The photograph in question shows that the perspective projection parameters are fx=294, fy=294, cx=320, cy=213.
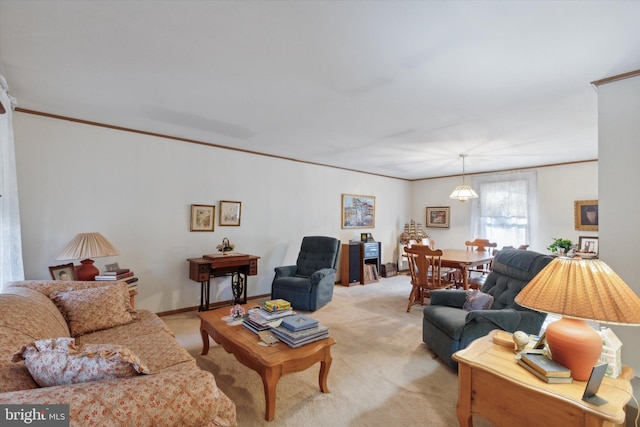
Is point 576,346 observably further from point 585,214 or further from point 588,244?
point 585,214

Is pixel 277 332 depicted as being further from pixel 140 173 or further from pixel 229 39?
pixel 140 173

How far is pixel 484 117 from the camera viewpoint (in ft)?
10.3

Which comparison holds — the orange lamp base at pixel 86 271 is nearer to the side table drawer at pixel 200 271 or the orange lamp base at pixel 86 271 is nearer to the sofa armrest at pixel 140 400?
the side table drawer at pixel 200 271

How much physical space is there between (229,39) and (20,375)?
1973 mm

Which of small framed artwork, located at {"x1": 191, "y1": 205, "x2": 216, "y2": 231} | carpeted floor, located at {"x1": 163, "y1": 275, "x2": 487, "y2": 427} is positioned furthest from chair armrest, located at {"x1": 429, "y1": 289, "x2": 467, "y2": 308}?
small framed artwork, located at {"x1": 191, "y1": 205, "x2": 216, "y2": 231}

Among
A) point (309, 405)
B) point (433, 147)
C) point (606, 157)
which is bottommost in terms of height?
point (309, 405)

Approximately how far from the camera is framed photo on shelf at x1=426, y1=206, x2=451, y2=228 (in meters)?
7.12

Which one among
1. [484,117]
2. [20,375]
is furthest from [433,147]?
[20,375]

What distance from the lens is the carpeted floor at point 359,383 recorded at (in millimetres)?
2023

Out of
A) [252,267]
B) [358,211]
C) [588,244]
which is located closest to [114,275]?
[252,267]

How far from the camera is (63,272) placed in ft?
9.88

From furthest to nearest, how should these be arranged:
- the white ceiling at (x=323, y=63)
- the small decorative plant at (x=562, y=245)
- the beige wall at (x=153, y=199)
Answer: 1. the small decorative plant at (x=562, y=245)
2. the beige wall at (x=153, y=199)
3. the white ceiling at (x=323, y=63)

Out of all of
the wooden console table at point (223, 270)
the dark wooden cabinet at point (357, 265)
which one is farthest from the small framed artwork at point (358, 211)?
the wooden console table at point (223, 270)

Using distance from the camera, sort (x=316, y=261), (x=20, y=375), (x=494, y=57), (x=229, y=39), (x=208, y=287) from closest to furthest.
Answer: (x=20, y=375), (x=229, y=39), (x=494, y=57), (x=208, y=287), (x=316, y=261)
